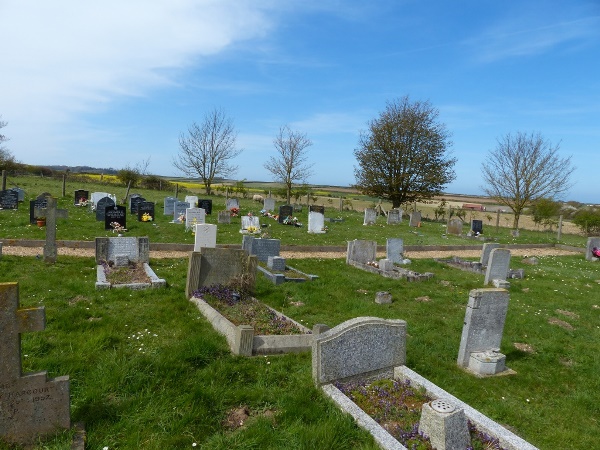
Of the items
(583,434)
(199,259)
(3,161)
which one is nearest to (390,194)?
(199,259)

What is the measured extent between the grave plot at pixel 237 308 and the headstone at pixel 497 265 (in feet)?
25.9

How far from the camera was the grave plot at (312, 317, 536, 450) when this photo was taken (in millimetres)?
4656

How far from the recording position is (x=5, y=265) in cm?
1111

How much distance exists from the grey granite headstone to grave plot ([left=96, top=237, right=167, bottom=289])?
5749 mm

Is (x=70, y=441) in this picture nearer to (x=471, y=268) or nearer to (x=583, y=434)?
(x=583, y=434)

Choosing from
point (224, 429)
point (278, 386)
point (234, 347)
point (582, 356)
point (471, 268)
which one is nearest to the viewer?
point (224, 429)

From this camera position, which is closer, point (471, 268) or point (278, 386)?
point (278, 386)

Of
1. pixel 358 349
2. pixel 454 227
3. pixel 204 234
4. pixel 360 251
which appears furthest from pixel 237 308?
pixel 454 227

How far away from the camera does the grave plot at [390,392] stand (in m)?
4.66

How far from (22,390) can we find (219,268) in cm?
560

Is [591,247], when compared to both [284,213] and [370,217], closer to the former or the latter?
[370,217]

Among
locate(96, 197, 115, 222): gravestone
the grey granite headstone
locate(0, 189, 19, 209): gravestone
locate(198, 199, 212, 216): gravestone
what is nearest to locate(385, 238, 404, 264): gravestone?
the grey granite headstone

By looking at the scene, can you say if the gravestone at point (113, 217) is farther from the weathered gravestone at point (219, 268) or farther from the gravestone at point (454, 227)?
the gravestone at point (454, 227)

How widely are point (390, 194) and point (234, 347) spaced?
34328 millimetres
